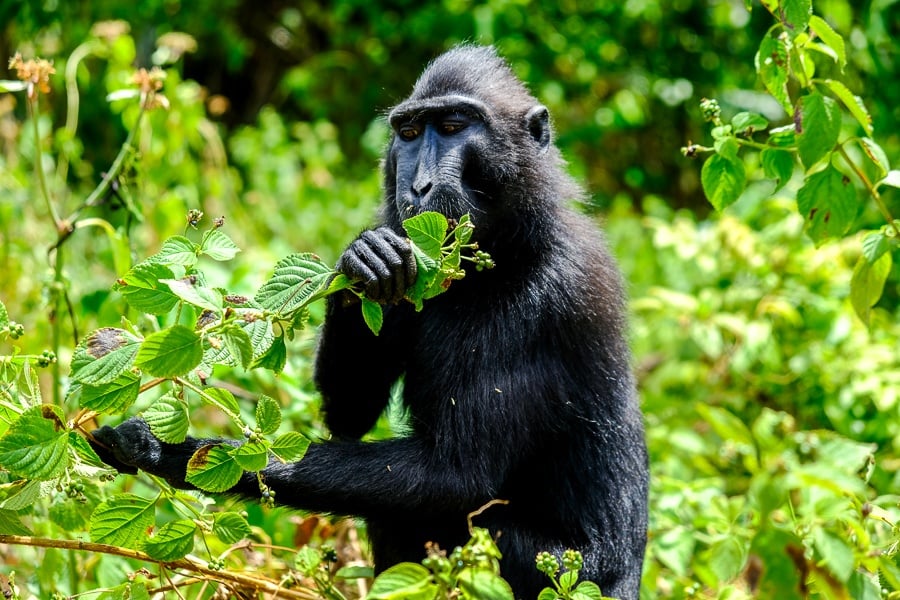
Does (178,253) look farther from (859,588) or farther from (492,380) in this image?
(859,588)

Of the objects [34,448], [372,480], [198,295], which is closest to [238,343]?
[198,295]

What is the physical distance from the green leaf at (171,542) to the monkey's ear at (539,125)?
2206mm

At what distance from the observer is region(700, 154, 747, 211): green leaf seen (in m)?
3.35

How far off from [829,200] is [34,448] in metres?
2.49

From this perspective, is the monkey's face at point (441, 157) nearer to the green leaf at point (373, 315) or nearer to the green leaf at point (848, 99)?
the green leaf at point (373, 315)

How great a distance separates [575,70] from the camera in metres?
10.6

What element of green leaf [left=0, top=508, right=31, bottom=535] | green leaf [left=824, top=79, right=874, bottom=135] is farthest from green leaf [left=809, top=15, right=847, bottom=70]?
green leaf [left=0, top=508, right=31, bottom=535]

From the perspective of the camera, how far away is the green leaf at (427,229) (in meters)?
2.73

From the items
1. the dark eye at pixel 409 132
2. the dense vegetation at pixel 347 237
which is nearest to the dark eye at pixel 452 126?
the dark eye at pixel 409 132

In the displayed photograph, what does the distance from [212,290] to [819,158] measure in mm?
1904

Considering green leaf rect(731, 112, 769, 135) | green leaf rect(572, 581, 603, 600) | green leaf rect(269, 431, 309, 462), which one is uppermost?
green leaf rect(731, 112, 769, 135)

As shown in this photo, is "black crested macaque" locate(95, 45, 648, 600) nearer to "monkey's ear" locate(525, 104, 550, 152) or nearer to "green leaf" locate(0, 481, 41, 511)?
"monkey's ear" locate(525, 104, 550, 152)

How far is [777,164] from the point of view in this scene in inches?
134

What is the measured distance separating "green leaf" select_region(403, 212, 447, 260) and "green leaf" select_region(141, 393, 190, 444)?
30.0 inches
